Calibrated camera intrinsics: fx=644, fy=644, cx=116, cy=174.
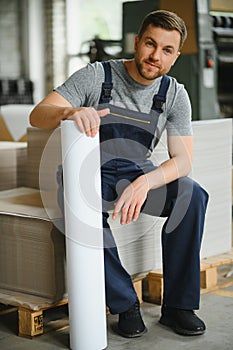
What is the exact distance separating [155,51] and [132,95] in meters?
0.21

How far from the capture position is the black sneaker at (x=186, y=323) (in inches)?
101

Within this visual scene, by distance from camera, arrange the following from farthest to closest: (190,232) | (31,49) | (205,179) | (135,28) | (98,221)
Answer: (31,49)
(135,28)
(205,179)
(190,232)
(98,221)

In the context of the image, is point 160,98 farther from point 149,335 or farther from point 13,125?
point 13,125

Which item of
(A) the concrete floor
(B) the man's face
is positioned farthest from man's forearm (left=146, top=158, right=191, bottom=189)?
(A) the concrete floor

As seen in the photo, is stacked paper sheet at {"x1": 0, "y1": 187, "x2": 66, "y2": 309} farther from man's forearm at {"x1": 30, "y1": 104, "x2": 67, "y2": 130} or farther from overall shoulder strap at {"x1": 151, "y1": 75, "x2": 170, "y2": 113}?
overall shoulder strap at {"x1": 151, "y1": 75, "x2": 170, "y2": 113}

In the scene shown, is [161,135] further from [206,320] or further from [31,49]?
[31,49]

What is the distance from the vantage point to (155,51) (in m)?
2.55

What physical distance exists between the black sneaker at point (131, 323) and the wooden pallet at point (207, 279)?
1.37 feet

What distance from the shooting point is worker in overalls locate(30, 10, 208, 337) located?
252 centimetres

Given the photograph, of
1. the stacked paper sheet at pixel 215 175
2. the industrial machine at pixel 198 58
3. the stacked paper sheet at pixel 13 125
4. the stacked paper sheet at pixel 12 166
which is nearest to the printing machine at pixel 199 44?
the industrial machine at pixel 198 58

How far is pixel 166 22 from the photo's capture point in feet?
8.32

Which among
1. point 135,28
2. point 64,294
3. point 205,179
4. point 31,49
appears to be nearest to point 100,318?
point 64,294

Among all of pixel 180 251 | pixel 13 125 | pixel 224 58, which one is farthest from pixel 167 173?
pixel 224 58

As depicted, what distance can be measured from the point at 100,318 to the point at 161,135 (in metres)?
0.91
